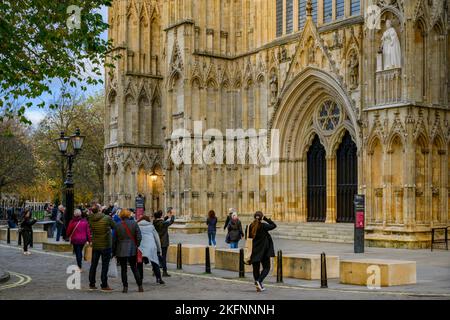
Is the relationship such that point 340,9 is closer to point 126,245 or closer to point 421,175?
point 421,175

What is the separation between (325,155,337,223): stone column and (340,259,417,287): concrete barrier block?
16.5 metres

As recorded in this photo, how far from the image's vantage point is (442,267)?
20.2m

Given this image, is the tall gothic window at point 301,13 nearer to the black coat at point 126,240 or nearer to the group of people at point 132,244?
the group of people at point 132,244

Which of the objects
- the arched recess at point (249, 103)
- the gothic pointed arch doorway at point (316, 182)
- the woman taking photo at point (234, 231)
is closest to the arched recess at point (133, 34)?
the arched recess at point (249, 103)

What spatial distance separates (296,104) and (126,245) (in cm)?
2084

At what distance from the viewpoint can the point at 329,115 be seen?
33.8 meters

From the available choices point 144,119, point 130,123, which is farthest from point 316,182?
point 130,123

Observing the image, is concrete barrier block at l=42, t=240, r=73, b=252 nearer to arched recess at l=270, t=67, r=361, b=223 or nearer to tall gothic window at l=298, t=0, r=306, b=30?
arched recess at l=270, t=67, r=361, b=223

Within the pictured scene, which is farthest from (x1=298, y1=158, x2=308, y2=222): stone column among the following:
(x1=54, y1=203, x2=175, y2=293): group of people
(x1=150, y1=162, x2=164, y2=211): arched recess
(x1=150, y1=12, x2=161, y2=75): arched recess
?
(x1=54, y1=203, x2=175, y2=293): group of people

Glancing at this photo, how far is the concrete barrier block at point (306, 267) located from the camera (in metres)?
17.6

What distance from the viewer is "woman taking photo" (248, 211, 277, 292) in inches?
609

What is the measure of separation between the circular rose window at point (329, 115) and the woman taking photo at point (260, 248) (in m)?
18.3
